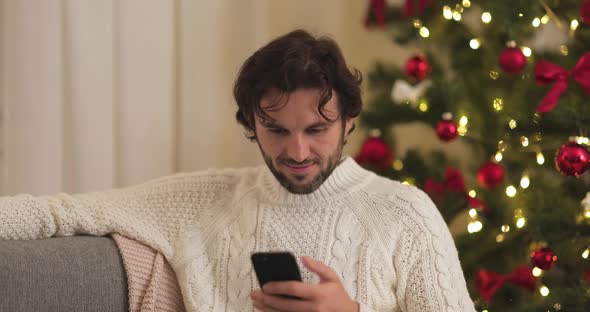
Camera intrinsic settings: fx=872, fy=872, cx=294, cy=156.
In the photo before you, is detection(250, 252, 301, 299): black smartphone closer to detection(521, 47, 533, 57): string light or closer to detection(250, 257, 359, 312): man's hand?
detection(250, 257, 359, 312): man's hand

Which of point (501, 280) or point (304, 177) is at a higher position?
point (304, 177)

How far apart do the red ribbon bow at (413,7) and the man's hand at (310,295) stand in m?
1.01

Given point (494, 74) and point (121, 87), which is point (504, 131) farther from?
point (121, 87)

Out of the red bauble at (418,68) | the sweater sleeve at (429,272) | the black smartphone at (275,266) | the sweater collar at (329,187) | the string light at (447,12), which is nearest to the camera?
the black smartphone at (275,266)

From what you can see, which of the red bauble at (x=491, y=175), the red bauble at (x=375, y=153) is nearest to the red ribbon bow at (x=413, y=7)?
the red bauble at (x=375, y=153)

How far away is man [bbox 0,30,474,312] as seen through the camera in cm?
157

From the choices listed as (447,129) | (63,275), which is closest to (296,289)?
(63,275)

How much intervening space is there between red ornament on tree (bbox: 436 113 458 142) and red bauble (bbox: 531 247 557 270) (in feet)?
1.17

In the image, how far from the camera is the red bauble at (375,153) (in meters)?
2.37

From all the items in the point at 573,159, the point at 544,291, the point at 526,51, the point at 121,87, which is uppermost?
the point at 526,51

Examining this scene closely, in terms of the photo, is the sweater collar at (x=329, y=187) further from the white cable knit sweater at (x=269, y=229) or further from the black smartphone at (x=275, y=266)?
the black smartphone at (x=275, y=266)

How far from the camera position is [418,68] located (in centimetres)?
229

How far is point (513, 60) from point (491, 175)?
0.30 metres

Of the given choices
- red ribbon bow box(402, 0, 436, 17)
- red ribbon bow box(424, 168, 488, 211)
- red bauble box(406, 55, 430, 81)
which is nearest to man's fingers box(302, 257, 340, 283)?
red ribbon bow box(424, 168, 488, 211)
